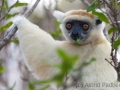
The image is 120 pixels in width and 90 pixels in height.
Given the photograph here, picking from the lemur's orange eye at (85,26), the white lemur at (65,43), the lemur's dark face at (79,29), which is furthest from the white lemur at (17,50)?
the lemur's orange eye at (85,26)

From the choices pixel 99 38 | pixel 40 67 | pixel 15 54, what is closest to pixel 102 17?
pixel 99 38

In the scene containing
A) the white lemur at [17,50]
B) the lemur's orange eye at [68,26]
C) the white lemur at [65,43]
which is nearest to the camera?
the white lemur at [65,43]

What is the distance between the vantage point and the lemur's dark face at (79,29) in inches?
152

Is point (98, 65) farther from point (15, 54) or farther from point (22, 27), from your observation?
point (15, 54)

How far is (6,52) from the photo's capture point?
7.66 m

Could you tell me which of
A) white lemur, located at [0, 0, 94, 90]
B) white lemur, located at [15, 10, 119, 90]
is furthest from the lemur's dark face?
white lemur, located at [0, 0, 94, 90]

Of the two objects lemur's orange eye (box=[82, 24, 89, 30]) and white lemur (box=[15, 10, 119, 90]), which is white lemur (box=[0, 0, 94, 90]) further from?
lemur's orange eye (box=[82, 24, 89, 30])

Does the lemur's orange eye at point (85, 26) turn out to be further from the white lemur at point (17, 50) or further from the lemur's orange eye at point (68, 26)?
the white lemur at point (17, 50)

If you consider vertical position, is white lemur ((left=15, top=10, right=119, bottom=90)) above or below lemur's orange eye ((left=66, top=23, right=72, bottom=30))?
below

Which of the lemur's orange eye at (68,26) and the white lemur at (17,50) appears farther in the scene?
the white lemur at (17,50)

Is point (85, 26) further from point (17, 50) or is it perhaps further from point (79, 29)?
point (17, 50)

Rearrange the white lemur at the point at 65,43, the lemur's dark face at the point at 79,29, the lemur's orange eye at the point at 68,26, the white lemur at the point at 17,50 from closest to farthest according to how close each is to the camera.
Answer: the white lemur at the point at 65,43 → the lemur's dark face at the point at 79,29 → the lemur's orange eye at the point at 68,26 → the white lemur at the point at 17,50

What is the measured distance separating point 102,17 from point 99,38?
1274mm

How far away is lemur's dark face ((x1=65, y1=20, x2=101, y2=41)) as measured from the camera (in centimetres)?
386
